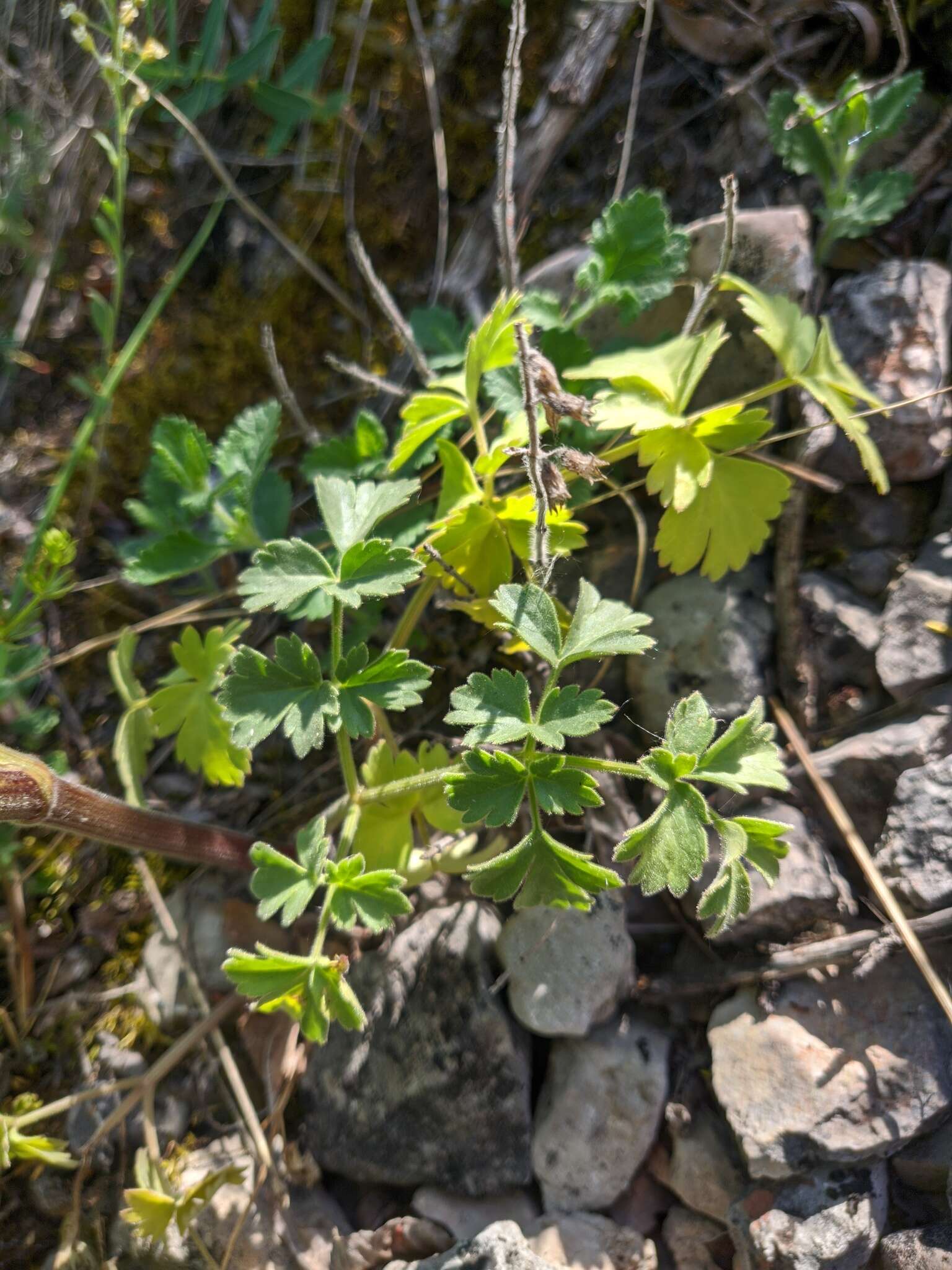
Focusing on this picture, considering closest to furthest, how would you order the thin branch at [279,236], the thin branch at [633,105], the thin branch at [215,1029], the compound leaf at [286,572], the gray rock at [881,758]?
1. the compound leaf at [286,572]
2. the gray rock at [881,758]
3. the thin branch at [215,1029]
4. the thin branch at [633,105]
5. the thin branch at [279,236]

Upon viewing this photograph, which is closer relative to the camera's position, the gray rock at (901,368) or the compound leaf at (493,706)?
the compound leaf at (493,706)

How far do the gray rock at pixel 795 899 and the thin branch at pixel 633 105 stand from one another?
1.67 meters

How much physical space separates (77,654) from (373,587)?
1286 millimetres

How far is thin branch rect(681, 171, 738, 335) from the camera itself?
1735 mm

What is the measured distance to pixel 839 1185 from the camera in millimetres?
1717

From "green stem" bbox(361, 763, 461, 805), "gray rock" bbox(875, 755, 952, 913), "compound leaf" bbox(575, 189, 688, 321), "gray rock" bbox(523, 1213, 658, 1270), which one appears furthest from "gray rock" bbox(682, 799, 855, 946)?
"compound leaf" bbox(575, 189, 688, 321)

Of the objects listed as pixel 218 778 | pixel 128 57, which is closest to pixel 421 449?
pixel 218 778

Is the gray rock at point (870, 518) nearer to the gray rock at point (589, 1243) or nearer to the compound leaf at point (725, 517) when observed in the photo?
the compound leaf at point (725, 517)

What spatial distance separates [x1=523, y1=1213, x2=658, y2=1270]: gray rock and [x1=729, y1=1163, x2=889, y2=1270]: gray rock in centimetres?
20

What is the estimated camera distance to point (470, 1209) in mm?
1889

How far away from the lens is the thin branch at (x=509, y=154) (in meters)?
1.85

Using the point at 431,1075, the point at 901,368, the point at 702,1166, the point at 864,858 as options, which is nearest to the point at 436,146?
the point at 901,368

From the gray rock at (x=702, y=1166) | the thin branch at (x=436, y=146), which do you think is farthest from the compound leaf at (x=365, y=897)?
the thin branch at (x=436, y=146)

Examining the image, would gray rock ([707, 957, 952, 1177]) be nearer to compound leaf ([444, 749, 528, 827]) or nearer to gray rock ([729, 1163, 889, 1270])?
gray rock ([729, 1163, 889, 1270])
